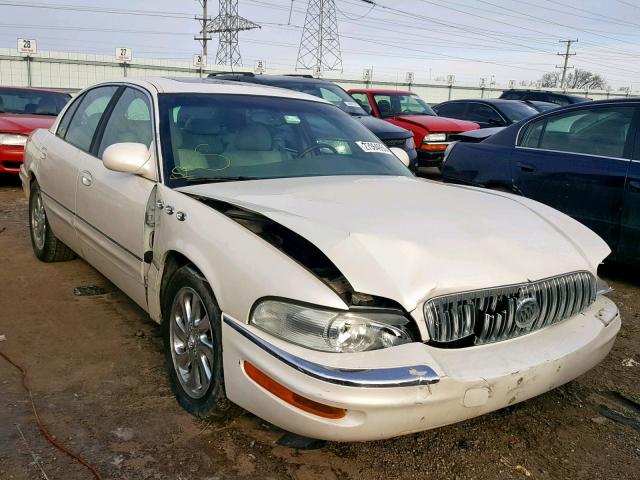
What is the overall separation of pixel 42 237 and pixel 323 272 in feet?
12.0

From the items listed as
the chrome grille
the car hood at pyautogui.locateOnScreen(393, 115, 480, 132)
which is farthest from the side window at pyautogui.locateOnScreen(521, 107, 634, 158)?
the car hood at pyautogui.locateOnScreen(393, 115, 480, 132)

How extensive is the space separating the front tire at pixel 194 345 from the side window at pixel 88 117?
180cm

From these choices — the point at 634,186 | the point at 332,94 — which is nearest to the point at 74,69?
the point at 332,94

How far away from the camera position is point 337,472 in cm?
239

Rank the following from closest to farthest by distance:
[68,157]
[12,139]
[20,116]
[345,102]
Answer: [68,157], [12,139], [20,116], [345,102]

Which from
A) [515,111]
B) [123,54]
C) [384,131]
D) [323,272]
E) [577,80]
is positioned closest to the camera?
[323,272]

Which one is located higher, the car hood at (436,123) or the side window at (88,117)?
the side window at (88,117)

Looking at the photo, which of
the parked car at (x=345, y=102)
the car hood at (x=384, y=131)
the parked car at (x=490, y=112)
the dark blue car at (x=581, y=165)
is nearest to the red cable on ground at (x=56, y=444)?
the dark blue car at (x=581, y=165)

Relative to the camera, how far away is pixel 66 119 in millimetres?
4820

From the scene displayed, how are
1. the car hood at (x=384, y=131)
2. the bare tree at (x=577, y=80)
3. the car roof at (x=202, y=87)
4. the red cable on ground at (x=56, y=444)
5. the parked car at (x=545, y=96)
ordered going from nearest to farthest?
the red cable on ground at (x=56, y=444) < the car roof at (x=202, y=87) < the car hood at (x=384, y=131) < the parked car at (x=545, y=96) < the bare tree at (x=577, y=80)

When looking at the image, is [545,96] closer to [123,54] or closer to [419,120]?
[419,120]

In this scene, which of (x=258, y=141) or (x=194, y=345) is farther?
(x=258, y=141)

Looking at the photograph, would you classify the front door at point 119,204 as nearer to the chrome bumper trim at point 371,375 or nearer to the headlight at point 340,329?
the headlight at point 340,329

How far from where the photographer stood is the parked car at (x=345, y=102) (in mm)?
8836
